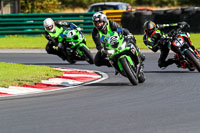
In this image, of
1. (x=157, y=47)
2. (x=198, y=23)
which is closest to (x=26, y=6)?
(x=198, y=23)

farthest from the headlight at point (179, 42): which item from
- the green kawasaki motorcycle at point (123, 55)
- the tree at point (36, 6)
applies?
the tree at point (36, 6)

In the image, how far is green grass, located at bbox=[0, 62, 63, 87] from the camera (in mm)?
11406

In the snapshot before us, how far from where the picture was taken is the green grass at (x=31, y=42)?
22906mm

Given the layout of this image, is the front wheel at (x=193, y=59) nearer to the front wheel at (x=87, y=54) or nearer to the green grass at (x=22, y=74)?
the green grass at (x=22, y=74)

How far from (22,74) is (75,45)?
291 cm

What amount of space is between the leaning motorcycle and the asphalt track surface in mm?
552

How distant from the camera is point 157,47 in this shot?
13.2 m

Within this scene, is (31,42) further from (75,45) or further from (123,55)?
(123,55)

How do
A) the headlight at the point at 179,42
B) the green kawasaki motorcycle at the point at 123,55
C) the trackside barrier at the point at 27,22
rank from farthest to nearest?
the trackside barrier at the point at 27,22
the headlight at the point at 179,42
the green kawasaki motorcycle at the point at 123,55

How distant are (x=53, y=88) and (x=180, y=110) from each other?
3540mm

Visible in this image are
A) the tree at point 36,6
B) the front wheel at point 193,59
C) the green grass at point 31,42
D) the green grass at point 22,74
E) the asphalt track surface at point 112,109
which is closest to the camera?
the asphalt track surface at point 112,109

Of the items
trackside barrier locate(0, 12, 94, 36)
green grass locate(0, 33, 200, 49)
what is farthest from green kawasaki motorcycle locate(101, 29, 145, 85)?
trackside barrier locate(0, 12, 94, 36)

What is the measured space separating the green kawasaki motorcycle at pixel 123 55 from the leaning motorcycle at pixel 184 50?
70.2 inches

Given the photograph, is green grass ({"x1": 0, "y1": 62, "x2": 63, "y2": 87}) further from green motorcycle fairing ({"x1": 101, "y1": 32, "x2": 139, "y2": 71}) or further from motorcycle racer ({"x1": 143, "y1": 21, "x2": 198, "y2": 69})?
motorcycle racer ({"x1": 143, "y1": 21, "x2": 198, "y2": 69})
